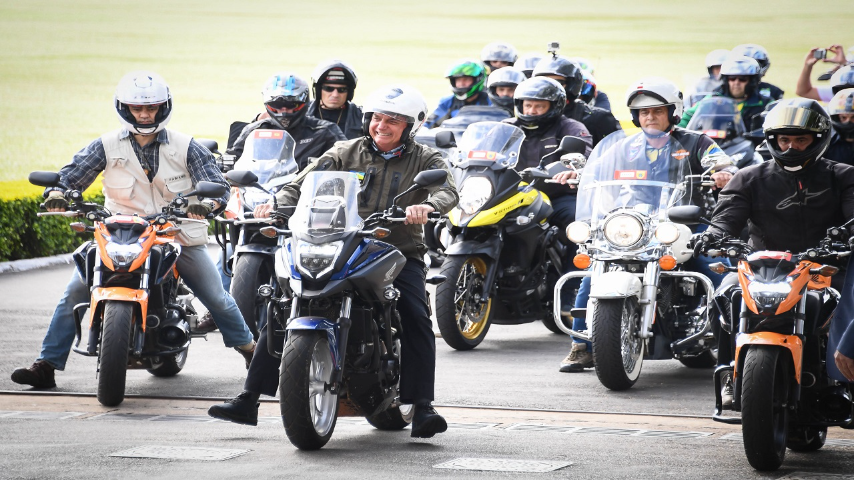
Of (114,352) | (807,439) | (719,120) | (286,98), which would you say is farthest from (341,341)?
(719,120)

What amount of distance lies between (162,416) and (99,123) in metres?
16.4

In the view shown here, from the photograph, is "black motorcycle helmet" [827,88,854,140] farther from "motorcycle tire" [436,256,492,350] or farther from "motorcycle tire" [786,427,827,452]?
"motorcycle tire" [786,427,827,452]

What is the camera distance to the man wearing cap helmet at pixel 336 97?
1265cm

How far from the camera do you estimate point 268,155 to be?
36.5 ft

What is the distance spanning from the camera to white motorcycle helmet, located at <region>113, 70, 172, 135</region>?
887 centimetres

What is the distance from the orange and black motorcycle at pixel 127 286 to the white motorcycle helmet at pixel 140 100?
0.54 metres

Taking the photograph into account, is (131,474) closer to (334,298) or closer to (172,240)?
(334,298)

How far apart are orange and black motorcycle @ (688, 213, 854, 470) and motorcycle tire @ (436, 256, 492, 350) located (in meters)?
3.92

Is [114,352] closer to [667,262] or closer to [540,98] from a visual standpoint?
[667,262]

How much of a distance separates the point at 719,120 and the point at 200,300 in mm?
7000

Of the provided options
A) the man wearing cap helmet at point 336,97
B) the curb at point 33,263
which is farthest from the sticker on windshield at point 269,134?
the curb at point 33,263

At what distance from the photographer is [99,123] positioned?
2375 cm

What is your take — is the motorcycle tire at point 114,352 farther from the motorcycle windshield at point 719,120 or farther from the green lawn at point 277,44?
the green lawn at point 277,44

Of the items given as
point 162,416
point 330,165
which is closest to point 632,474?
point 330,165
